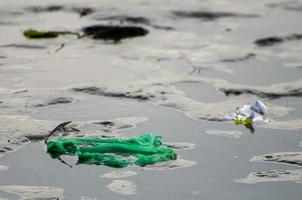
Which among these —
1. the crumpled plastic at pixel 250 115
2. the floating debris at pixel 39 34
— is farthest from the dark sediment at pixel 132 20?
the crumpled plastic at pixel 250 115

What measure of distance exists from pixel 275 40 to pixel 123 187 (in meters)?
2.91

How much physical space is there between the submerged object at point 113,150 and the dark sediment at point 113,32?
2.21 meters

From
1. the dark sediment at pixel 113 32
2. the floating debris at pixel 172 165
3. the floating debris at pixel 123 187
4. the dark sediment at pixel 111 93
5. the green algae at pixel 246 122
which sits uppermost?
the dark sediment at pixel 113 32

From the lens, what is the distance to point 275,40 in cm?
600

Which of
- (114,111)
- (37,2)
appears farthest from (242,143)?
(37,2)

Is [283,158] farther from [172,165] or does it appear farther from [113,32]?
[113,32]

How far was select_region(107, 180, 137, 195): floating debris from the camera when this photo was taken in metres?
3.34

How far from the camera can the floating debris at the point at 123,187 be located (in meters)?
3.34

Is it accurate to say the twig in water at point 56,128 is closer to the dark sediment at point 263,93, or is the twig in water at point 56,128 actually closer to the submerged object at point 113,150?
the submerged object at point 113,150

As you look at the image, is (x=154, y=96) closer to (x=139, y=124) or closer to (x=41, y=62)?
(x=139, y=124)

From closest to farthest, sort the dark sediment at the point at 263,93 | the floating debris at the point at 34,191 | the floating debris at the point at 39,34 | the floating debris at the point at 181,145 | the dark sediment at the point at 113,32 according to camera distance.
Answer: the floating debris at the point at 34,191 < the floating debris at the point at 181,145 < the dark sediment at the point at 263,93 < the floating debris at the point at 39,34 < the dark sediment at the point at 113,32

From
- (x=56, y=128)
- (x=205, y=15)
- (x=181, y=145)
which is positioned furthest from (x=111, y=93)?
(x=205, y=15)

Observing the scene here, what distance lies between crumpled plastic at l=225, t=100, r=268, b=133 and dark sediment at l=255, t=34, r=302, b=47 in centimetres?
152

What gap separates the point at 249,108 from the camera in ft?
14.5
